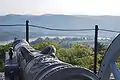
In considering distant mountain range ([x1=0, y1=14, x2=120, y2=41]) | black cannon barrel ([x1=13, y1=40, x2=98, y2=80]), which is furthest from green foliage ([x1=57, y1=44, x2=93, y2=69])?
black cannon barrel ([x1=13, y1=40, x2=98, y2=80])

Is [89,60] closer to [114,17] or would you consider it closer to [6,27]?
[6,27]

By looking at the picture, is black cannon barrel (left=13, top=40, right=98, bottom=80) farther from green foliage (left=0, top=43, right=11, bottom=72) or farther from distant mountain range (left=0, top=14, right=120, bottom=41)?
distant mountain range (left=0, top=14, right=120, bottom=41)

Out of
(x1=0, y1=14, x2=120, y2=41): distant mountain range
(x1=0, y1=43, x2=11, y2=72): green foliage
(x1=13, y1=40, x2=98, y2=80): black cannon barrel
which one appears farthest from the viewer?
(x1=0, y1=14, x2=120, y2=41): distant mountain range

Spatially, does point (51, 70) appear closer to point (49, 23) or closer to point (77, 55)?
point (77, 55)

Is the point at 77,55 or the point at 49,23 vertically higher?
the point at 49,23

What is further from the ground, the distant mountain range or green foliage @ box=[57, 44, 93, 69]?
the distant mountain range

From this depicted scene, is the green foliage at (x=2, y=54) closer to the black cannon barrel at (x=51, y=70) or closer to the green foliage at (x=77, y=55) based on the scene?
the green foliage at (x=77, y=55)

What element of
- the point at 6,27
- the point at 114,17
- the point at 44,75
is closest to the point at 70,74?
the point at 44,75

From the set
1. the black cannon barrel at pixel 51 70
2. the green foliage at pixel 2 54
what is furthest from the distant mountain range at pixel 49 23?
the black cannon barrel at pixel 51 70

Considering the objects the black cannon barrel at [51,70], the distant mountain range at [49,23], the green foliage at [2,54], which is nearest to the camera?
the black cannon barrel at [51,70]

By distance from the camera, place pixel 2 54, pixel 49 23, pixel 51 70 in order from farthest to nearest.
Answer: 1. pixel 49 23
2. pixel 2 54
3. pixel 51 70

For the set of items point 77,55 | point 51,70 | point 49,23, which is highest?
point 49,23

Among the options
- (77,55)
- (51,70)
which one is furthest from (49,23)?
(51,70)

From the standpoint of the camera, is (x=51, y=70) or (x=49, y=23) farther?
(x=49, y=23)
